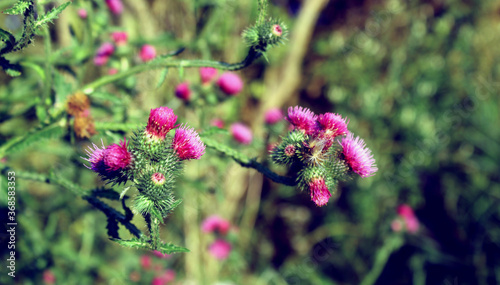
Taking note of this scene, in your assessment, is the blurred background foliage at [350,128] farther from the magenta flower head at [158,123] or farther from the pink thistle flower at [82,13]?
the magenta flower head at [158,123]

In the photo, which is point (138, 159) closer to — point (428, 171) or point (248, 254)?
point (248, 254)

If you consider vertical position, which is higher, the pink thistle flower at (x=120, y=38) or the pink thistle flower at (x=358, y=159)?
the pink thistle flower at (x=120, y=38)

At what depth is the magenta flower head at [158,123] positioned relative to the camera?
1099 mm

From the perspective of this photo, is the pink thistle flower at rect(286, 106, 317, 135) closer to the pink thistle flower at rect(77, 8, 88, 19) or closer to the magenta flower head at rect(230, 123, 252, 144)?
the magenta flower head at rect(230, 123, 252, 144)

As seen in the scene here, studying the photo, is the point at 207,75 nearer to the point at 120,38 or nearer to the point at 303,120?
the point at 120,38

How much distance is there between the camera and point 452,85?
3.76 m

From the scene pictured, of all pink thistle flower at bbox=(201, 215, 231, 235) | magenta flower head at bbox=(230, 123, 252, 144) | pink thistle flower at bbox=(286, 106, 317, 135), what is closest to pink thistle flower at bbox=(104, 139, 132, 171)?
pink thistle flower at bbox=(286, 106, 317, 135)

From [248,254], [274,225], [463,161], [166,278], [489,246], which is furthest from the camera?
[274,225]

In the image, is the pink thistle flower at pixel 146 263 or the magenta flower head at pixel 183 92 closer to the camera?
the magenta flower head at pixel 183 92

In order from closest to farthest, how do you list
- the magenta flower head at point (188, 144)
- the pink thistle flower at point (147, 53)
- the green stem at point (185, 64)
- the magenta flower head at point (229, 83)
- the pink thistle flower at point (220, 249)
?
the magenta flower head at point (188, 144) < the green stem at point (185, 64) < the pink thistle flower at point (147, 53) < the magenta flower head at point (229, 83) < the pink thistle flower at point (220, 249)

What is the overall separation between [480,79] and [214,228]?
310cm

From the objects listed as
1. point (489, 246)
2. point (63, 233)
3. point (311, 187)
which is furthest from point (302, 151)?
point (489, 246)

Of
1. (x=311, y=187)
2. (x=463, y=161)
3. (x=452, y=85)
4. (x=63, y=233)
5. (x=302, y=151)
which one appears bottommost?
(x=311, y=187)

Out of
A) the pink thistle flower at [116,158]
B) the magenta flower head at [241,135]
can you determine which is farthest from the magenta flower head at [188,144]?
the magenta flower head at [241,135]
